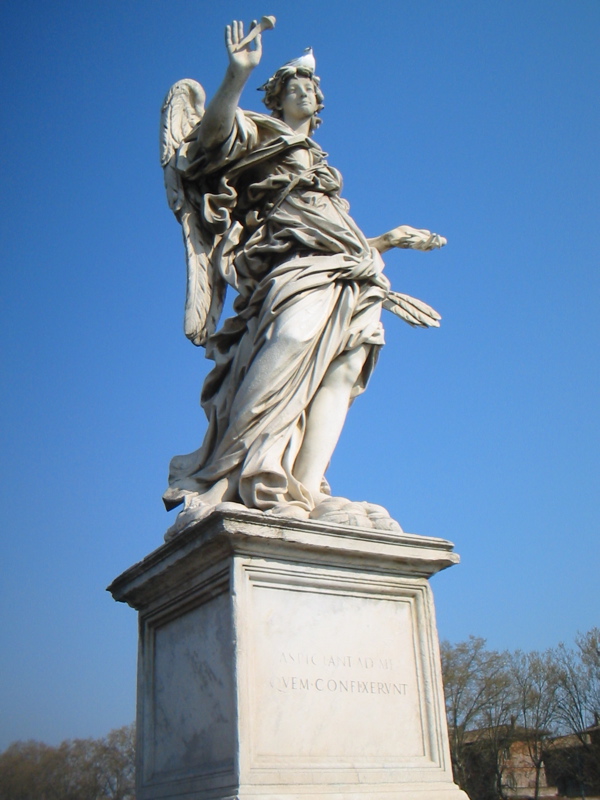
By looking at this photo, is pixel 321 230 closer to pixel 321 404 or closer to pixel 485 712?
pixel 321 404

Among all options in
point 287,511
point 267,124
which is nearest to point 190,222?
point 267,124

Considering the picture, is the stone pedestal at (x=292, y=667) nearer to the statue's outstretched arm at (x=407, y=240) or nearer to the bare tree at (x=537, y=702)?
the statue's outstretched arm at (x=407, y=240)

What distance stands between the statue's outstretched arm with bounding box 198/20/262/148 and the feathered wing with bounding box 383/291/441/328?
1.63 meters

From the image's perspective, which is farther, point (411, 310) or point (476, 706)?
point (476, 706)

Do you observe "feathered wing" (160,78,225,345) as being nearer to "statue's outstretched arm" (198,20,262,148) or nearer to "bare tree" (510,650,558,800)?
"statue's outstretched arm" (198,20,262,148)

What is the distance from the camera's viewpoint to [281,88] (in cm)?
618

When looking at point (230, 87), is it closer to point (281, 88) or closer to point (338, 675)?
point (281, 88)

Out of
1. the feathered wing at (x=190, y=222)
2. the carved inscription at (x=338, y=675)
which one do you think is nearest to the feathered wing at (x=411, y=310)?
the feathered wing at (x=190, y=222)

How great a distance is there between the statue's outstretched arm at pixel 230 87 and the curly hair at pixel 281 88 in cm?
69

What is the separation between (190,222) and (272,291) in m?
1.08

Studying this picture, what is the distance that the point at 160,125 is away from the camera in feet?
20.4

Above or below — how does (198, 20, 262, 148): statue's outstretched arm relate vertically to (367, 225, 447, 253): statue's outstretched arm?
above

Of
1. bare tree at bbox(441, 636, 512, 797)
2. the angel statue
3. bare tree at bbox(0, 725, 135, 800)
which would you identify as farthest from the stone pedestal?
bare tree at bbox(441, 636, 512, 797)

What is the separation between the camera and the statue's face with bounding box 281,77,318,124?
6.09 meters
